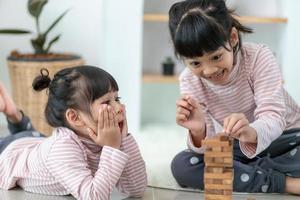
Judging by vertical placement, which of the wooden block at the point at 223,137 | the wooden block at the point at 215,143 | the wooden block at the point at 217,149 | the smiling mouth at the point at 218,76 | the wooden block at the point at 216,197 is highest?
the smiling mouth at the point at 218,76

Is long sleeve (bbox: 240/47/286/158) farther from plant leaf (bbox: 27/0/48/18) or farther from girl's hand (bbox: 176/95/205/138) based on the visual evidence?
plant leaf (bbox: 27/0/48/18)

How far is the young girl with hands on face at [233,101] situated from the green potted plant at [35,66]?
800 mm

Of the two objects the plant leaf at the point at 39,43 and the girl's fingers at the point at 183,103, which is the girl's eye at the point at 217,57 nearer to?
the girl's fingers at the point at 183,103

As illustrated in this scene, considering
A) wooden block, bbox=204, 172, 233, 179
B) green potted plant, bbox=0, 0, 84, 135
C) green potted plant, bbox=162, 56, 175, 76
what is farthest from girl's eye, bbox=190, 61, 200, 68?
green potted plant, bbox=162, 56, 175, 76

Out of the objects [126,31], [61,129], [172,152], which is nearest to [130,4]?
[126,31]

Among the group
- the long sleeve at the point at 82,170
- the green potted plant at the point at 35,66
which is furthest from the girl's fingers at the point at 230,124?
the green potted plant at the point at 35,66

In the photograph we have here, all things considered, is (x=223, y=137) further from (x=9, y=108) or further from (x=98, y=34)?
(x=98, y=34)

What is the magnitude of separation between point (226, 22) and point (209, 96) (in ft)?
0.75

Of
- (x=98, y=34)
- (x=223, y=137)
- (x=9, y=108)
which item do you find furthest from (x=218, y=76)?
(x=98, y=34)

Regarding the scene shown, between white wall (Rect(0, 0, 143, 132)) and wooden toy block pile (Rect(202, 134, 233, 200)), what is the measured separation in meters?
1.23

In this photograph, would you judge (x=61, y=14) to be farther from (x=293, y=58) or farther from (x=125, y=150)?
(x=125, y=150)

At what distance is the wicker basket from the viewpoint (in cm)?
209

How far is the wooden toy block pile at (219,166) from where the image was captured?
3.32 feet

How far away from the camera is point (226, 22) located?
128cm
